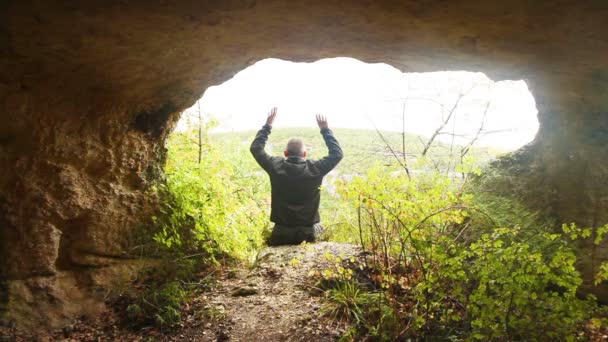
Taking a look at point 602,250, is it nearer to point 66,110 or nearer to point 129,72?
point 129,72

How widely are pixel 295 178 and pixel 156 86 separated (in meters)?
2.37

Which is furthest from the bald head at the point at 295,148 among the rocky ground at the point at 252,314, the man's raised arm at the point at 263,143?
the rocky ground at the point at 252,314

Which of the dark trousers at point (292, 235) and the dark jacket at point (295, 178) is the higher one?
the dark jacket at point (295, 178)

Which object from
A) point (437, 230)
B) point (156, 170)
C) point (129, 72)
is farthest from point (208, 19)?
point (437, 230)

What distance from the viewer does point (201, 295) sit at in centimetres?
440

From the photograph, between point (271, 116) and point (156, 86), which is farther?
point (271, 116)

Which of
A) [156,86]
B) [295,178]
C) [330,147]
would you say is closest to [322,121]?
[330,147]

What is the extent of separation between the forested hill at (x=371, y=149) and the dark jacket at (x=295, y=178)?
970 millimetres

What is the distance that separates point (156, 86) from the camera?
4051 mm

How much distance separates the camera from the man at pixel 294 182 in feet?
18.3

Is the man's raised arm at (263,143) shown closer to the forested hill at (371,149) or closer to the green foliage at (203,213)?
the green foliage at (203,213)

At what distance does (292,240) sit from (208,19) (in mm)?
3747

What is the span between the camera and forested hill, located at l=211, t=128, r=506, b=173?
6516mm

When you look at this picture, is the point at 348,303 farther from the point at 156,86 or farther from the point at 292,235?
the point at 156,86
